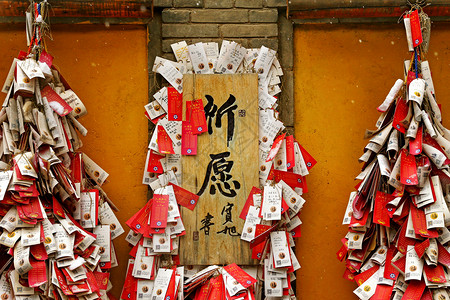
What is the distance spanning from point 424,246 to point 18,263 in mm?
2085

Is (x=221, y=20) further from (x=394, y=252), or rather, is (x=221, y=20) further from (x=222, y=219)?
(x=394, y=252)

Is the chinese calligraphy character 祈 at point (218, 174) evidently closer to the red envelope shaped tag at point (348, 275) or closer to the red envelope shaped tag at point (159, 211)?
the red envelope shaped tag at point (159, 211)

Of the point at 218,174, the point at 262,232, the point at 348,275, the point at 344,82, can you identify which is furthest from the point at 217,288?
the point at 344,82

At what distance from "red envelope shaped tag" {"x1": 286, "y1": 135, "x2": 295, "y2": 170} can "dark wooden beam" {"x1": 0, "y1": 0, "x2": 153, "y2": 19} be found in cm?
112

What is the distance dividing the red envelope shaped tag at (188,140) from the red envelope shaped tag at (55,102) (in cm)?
68

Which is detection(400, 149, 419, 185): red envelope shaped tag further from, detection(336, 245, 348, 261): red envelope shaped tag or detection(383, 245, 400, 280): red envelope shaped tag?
detection(336, 245, 348, 261): red envelope shaped tag

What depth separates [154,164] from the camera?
13.0ft

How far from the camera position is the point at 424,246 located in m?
3.49

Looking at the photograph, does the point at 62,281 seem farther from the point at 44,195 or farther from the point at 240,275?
the point at 240,275

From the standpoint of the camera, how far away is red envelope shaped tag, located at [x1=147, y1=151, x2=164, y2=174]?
13.0ft

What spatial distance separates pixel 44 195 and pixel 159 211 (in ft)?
2.10

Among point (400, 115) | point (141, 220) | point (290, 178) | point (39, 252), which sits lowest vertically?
point (39, 252)

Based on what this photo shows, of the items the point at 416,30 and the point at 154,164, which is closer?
the point at 416,30

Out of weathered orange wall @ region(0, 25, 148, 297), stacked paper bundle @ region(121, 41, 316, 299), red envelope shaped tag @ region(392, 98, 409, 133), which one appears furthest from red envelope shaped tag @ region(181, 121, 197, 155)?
red envelope shaped tag @ region(392, 98, 409, 133)
